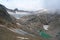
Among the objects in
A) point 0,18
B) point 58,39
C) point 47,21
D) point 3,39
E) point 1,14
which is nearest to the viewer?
point 3,39

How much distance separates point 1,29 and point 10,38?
5.84ft

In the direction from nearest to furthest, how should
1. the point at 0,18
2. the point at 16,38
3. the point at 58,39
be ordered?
the point at 16,38, the point at 0,18, the point at 58,39

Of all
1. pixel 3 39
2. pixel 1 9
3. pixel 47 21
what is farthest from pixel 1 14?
pixel 47 21

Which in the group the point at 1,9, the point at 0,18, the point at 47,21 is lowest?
the point at 0,18

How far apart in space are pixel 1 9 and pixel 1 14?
138 centimetres

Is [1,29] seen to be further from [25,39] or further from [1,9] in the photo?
[1,9]

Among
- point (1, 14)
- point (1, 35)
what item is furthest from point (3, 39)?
point (1, 14)

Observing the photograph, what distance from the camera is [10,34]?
18.2 m

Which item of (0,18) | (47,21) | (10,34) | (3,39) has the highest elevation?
(47,21)

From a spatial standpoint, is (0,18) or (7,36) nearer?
(7,36)

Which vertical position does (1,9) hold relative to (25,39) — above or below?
above

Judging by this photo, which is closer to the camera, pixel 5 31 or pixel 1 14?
pixel 5 31

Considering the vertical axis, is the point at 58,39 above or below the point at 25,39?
above

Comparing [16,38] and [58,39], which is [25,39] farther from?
[58,39]
